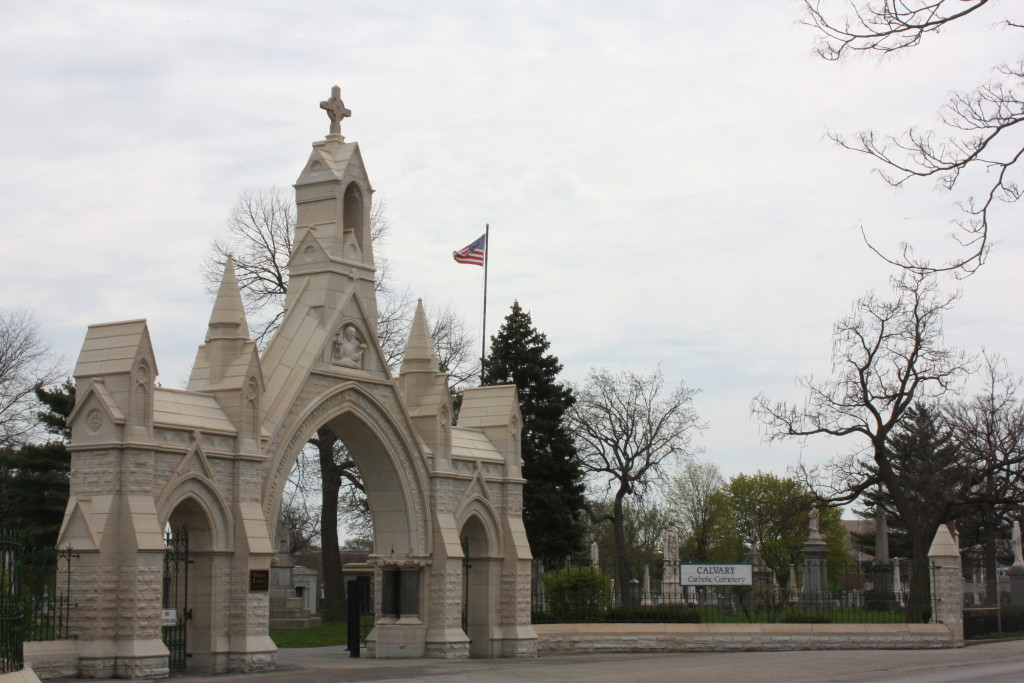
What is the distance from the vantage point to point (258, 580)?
2016cm

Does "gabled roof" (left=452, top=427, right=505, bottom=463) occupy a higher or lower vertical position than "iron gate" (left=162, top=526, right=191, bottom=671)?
higher

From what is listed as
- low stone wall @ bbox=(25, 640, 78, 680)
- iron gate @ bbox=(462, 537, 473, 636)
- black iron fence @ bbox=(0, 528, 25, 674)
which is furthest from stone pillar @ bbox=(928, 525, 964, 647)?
black iron fence @ bbox=(0, 528, 25, 674)

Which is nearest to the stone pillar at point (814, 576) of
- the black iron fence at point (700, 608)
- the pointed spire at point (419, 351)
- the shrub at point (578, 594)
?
the black iron fence at point (700, 608)

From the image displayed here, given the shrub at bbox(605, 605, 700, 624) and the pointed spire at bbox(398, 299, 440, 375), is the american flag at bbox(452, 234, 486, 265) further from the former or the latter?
the shrub at bbox(605, 605, 700, 624)

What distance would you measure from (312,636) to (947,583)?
55.5 ft

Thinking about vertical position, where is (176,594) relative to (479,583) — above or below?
above

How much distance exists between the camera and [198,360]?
72.5ft

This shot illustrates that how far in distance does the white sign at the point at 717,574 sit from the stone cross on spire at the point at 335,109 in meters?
12.9

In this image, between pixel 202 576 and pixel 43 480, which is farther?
pixel 43 480

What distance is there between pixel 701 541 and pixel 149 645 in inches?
2193

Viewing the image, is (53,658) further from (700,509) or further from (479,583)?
(700,509)

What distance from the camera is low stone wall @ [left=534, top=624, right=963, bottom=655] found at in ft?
88.9

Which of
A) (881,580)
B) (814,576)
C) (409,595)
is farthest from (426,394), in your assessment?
(881,580)

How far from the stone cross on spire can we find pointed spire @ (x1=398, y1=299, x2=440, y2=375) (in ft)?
13.6
